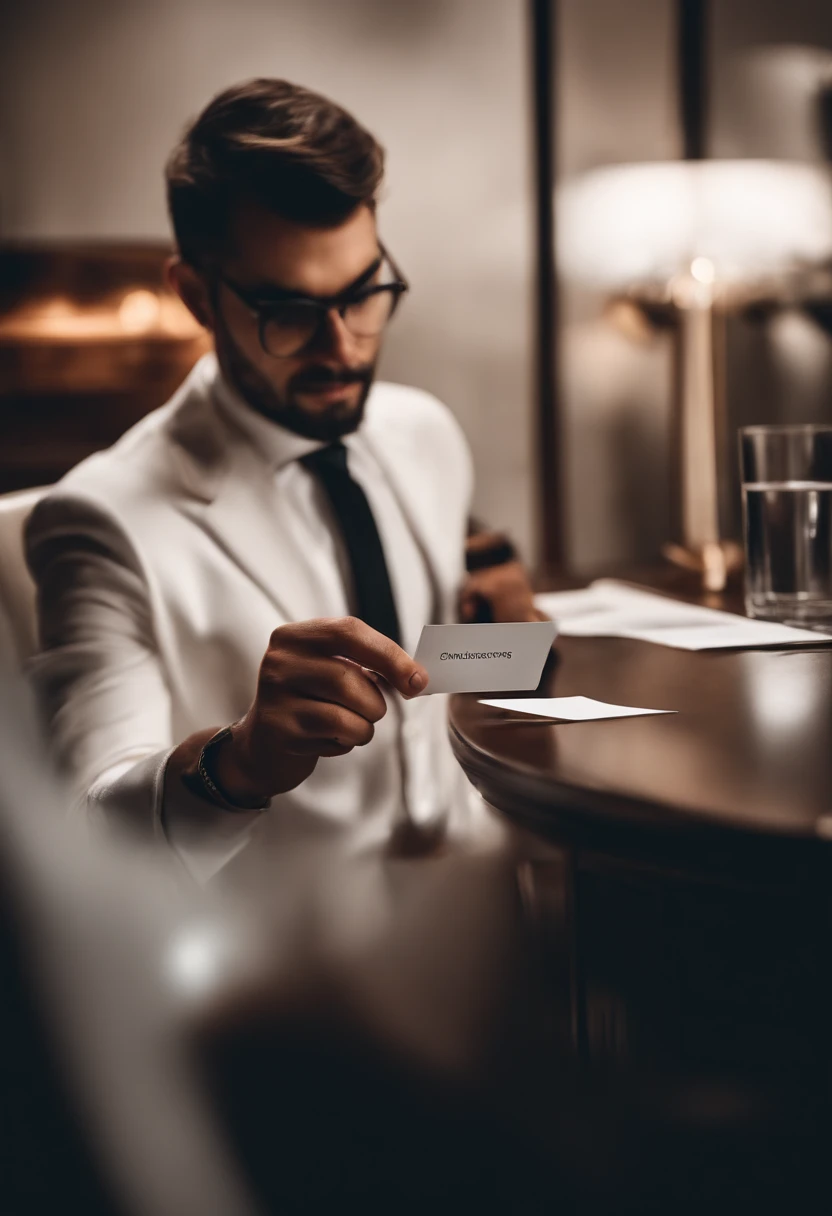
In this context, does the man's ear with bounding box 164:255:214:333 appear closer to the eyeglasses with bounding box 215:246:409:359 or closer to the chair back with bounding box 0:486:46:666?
the eyeglasses with bounding box 215:246:409:359

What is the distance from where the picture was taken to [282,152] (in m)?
1.12

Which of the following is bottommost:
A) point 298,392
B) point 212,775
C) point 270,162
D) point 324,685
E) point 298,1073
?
point 298,1073

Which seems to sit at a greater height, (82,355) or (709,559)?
(82,355)

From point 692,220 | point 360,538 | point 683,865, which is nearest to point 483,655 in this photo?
point 683,865

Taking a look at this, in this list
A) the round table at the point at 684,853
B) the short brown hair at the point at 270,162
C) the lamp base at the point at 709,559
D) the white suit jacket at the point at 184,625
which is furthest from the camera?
the lamp base at the point at 709,559

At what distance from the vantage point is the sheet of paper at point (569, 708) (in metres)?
0.76

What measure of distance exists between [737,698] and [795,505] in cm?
32

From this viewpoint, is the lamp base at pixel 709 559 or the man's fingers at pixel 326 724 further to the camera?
the lamp base at pixel 709 559

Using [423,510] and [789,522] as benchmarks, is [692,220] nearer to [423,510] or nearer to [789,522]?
[423,510]

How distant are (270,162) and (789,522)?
0.66 m

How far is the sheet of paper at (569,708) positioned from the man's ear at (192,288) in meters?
0.63

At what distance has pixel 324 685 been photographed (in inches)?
30.4

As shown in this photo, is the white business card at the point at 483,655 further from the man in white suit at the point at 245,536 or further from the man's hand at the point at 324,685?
the man in white suit at the point at 245,536

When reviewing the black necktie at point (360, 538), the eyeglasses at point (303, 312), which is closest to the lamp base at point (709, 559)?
the black necktie at point (360, 538)
